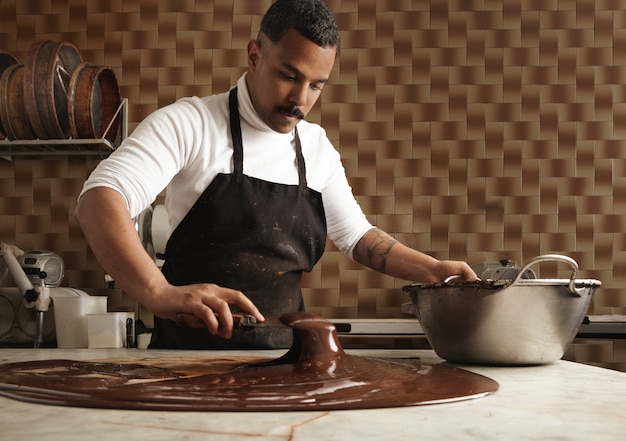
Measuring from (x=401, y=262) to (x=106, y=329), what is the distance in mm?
1123

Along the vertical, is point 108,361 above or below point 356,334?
above

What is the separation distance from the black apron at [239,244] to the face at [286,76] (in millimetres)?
103

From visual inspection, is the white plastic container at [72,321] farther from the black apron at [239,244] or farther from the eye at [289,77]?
the eye at [289,77]

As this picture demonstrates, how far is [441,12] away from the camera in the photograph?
3.51 metres

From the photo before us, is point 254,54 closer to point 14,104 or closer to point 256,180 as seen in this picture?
point 256,180

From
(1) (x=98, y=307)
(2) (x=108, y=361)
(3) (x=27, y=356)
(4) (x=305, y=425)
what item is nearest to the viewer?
(4) (x=305, y=425)

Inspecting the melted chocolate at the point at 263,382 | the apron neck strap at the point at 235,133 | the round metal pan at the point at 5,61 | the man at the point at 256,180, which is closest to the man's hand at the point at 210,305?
the melted chocolate at the point at 263,382

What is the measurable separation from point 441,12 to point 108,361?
8.96 feet

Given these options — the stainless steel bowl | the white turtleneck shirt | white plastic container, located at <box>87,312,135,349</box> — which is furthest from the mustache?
white plastic container, located at <box>87,312,135,349</box>

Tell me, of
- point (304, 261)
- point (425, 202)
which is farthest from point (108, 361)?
point (425, 202)

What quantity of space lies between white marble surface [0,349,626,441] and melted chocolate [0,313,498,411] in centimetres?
2

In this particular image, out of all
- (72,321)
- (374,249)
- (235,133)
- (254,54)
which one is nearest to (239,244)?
(235,133)

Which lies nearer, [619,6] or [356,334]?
[356,334]

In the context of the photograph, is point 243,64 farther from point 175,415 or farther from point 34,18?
point 175,415
